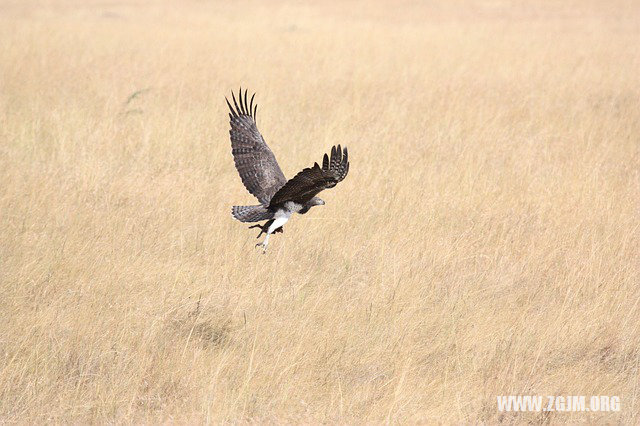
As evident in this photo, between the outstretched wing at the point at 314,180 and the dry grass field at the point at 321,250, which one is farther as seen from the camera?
the outstretched wing at the point at 314,180

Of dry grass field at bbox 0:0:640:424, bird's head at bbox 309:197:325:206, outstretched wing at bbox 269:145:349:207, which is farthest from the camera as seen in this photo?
bird's head at bbox 309:197:325:206

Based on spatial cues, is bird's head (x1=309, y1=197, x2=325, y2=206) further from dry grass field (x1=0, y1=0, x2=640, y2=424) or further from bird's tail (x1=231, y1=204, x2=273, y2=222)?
dry grass field (x1=0, y1=0, x2=640, y2=424)

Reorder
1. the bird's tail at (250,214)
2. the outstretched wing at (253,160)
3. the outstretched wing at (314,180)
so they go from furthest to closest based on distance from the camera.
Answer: the outstretched wing at (253,160), the bird's tail at (250,214), the outstretched wing at (314,180)

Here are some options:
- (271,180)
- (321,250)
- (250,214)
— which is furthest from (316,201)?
(321,250)

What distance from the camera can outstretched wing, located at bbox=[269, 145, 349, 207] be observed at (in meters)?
4.22

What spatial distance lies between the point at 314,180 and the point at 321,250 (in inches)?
51.7

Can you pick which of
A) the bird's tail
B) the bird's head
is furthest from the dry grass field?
the bird's head

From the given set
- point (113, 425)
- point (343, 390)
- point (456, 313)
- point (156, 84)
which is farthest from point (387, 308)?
point (156, 84)

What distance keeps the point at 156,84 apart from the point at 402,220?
232 inches

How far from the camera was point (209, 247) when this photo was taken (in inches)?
224

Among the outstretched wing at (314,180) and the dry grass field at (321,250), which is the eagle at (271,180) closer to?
the outstretched wing at (314,180)

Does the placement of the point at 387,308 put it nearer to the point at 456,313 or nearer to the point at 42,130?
the point at 456,313

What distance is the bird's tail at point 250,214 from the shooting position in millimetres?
5039

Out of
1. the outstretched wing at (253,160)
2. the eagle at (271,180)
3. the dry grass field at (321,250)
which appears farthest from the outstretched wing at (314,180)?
the dry grass field at (321,250)
